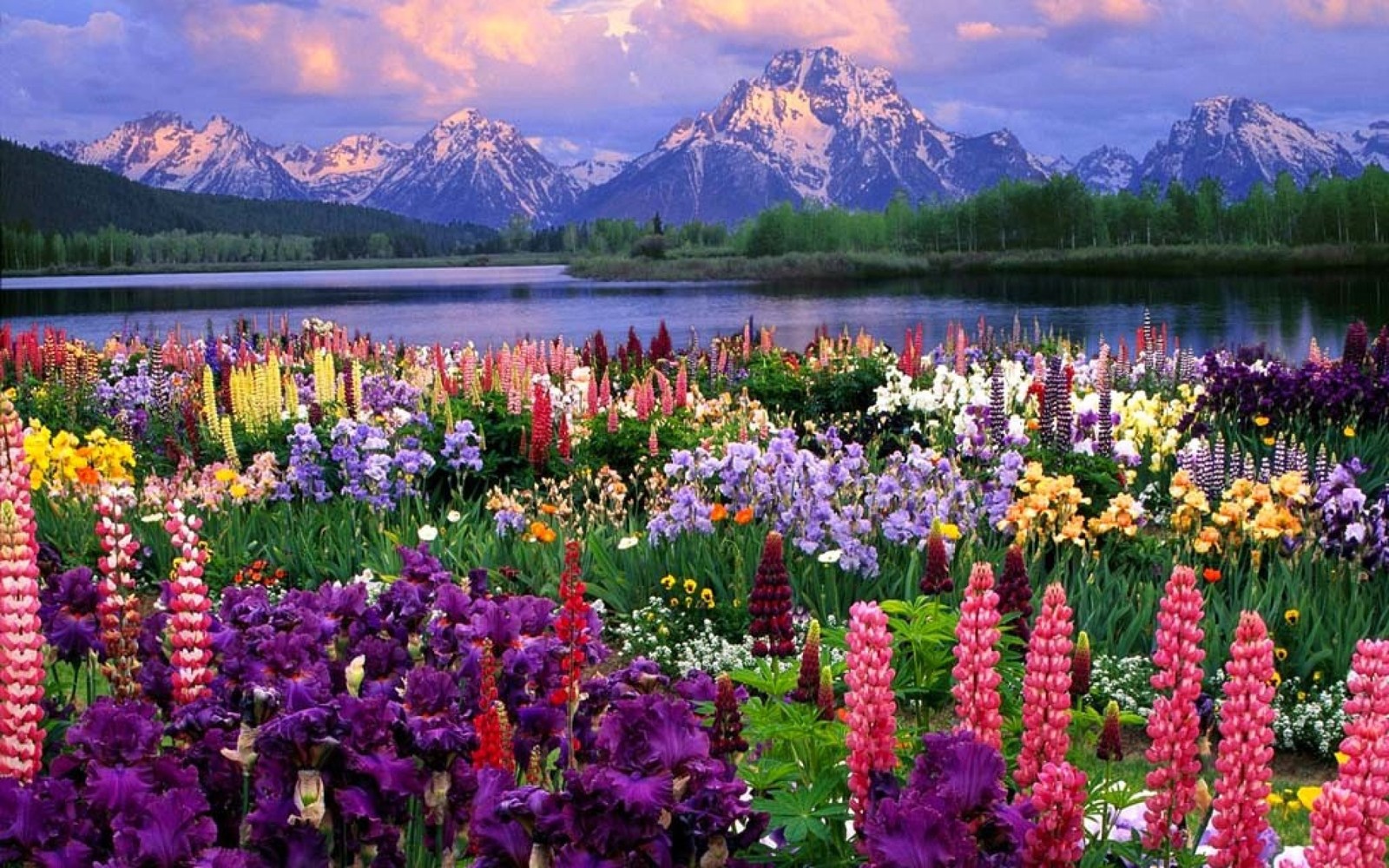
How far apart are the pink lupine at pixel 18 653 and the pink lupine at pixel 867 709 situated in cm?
227

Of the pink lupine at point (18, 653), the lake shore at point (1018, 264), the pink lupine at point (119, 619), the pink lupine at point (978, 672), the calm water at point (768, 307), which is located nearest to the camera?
the pink lupine at point (978, 672)

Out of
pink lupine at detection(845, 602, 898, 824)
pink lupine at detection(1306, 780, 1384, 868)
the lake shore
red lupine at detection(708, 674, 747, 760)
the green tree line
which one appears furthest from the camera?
the green tree line

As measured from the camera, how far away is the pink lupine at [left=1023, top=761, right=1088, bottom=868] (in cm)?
320

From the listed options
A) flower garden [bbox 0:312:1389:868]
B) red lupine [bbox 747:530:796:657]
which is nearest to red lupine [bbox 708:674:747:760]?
flower garden [bbox 0:312:1389:868]

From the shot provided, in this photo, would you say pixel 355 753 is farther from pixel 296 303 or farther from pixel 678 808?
pixel 296 303

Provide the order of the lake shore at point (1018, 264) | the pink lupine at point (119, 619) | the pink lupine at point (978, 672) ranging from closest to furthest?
the pink lupine at point (978, 672), the pink lupine at point (119, 619), the lake shore at point (1018, 264)

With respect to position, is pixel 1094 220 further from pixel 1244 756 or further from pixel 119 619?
pixel 1244 756

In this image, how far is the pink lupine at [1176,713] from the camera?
11.4 ft

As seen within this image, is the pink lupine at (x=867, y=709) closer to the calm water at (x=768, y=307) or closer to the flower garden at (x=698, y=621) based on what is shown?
the flower garden at (x=698, y=621)

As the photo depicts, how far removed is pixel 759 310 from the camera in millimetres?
68250

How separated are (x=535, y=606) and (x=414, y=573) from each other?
680 millimetres

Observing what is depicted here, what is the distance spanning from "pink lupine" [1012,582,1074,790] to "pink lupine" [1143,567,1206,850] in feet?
0.70

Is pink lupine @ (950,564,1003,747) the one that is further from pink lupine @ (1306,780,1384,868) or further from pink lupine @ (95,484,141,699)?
pink lupine @ (95,484,141,699)

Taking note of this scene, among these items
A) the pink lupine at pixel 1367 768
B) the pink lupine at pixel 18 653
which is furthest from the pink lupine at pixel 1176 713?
the pink lupine at pixel 18 653
